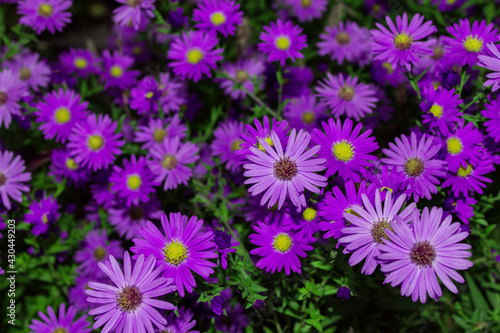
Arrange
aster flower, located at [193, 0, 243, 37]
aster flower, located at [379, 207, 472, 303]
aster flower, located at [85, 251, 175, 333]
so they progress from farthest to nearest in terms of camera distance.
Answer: aster flower, located at [193, 0, 243, 37] < aster flower, located at [85, 251, 175, 333] < aster flower, located at [379, 207, 472, 303]

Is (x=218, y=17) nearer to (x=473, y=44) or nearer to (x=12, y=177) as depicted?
(x=473, y=44)

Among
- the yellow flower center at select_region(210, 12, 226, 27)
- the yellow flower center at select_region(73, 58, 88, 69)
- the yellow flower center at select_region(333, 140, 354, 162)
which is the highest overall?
the yellow flower center at select_region(73, 58, 88, 69)

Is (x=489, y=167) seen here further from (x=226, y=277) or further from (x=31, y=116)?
(x=31, y=116)

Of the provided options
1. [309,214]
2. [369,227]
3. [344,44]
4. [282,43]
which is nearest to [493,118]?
[369,227]

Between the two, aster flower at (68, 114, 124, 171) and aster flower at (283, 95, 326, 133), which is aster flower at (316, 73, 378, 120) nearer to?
aster flower at (283, 95, 326, 133)

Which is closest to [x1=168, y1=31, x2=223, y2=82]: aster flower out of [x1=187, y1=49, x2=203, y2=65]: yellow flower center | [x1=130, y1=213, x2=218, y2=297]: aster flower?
[x1=187, y1=49, x2=203, y2=65]: yellow flower center

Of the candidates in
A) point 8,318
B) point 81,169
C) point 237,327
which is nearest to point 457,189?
point 237,327

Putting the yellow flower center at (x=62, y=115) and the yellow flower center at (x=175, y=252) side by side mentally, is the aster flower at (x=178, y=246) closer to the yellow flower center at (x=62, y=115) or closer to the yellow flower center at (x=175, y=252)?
the yellow flower center at (x=175, y=252)
